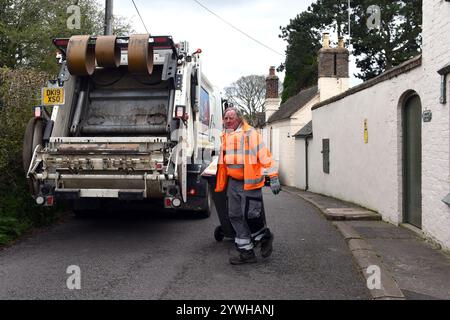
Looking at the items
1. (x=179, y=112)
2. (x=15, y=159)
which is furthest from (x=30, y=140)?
(x=179, y=112)

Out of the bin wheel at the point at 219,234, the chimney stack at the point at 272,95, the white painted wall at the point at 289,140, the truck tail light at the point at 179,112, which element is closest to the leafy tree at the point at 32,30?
the white painted wall at the point at 289,140

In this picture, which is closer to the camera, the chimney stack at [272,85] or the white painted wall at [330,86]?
the white painted wall at [330,86]

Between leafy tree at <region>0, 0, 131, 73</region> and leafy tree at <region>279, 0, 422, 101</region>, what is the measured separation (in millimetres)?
17938

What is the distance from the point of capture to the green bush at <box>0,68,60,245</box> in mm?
7086

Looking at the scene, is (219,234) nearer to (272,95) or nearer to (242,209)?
(242,209)

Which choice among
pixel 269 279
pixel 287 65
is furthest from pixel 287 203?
pixel 287 65

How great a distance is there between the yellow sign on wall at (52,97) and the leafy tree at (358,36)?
2516 centimetres

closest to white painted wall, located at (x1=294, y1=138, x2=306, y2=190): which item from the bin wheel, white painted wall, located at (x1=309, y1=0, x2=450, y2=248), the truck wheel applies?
white painted wall, located at (x1=309, y1=0, x2=450, y2=248)

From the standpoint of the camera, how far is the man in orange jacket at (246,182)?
5.45 m

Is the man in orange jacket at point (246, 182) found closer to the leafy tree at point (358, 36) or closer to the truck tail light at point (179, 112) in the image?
the truck tail light at point (179, 112)

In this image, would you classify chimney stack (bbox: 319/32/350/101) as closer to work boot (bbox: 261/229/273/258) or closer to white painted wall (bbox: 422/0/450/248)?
white painted wall (bbox: 422/0/450/248)

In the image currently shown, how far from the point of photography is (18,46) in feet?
57.7

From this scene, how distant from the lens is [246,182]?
5.41 metres
